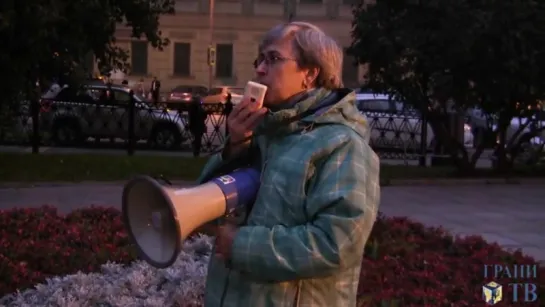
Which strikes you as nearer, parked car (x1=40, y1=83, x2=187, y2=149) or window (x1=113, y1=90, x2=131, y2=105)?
parked car (x1=40, y1=83, x2=187, y2=149)

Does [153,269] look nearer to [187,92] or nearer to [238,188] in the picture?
[238,188]

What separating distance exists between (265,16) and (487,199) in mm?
37973

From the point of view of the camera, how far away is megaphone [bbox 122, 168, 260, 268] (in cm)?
235

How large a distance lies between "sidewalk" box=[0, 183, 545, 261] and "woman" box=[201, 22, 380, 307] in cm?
686

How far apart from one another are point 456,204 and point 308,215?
401 inches

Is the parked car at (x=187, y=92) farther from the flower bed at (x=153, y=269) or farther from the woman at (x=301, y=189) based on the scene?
the woman at (x=301, y=189)

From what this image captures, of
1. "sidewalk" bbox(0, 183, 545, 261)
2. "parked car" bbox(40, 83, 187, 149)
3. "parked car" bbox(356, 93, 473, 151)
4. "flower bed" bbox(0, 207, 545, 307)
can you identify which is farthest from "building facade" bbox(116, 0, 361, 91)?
"flower bed" bbox(0, 207, 545, 307)

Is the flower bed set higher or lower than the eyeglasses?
lower

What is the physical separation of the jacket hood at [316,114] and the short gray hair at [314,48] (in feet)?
0.14

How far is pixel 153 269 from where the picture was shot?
211 inches

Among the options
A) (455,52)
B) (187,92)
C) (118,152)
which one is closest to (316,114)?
(455,52)

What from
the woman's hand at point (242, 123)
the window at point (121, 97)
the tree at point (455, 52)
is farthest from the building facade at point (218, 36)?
the woman's hand at point (242, 123)

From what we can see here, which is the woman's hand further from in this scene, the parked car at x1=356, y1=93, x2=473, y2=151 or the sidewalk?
the parked car at x1=356, y1=93, x2=473, y2=151

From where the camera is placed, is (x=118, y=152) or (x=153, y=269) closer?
(x=153, y=269)
